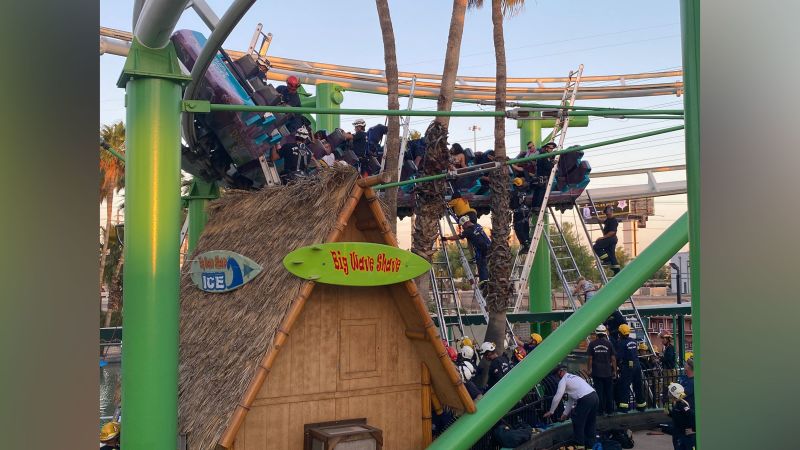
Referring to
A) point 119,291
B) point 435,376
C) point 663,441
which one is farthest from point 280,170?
point 119,291

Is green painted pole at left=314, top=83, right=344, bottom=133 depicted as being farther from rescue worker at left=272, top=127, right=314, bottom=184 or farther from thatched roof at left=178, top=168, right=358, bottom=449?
thatched roof at left=178, top=168, right=358, bottom=449

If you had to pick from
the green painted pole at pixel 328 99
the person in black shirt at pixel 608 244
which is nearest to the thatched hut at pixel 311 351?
the person in black shirt at pixel 608 244

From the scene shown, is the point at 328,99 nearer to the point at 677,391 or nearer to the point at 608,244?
the point at 608,244

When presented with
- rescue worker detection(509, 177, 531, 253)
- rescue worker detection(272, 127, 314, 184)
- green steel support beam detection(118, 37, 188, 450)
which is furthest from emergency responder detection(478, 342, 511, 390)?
green steel support beam detection(118, 37, 188, 450)

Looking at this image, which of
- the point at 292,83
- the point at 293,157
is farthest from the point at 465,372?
the point at 292,83

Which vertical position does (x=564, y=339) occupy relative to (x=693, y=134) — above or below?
below

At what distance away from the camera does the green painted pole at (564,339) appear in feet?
18.9

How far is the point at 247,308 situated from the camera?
7078 mm

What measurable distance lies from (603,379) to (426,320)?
21.3ft

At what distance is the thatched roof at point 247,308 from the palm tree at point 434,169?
4.14m

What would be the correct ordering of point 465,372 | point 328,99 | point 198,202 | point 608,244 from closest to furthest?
point 465,372 → point 198,202 → point 608,244 → point 328,99

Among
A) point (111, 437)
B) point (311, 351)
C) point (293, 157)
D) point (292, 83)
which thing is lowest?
point (111, 437)

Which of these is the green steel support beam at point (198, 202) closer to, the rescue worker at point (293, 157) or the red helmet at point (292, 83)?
the rescue worker at point (293, 157)
